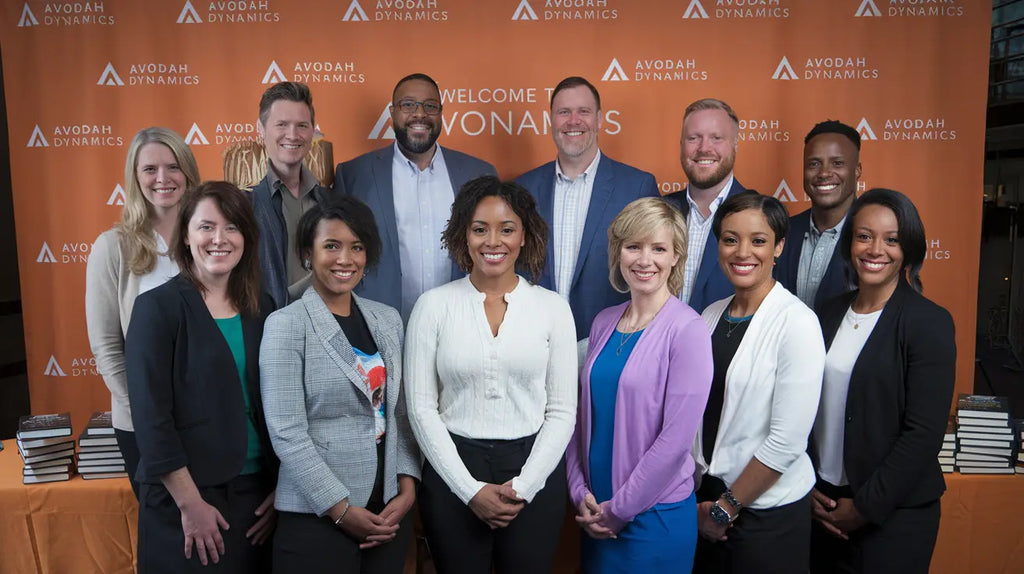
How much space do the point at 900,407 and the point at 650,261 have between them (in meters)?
1.02

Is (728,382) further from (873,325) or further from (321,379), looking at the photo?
(321,379)

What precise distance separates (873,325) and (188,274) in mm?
2381

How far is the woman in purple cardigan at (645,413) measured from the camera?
2053mm

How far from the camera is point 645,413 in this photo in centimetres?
208

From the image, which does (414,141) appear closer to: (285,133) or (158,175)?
(285,133)

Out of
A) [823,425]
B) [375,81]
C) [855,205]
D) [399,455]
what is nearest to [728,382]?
[823,425]

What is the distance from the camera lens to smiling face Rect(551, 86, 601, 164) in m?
3.23

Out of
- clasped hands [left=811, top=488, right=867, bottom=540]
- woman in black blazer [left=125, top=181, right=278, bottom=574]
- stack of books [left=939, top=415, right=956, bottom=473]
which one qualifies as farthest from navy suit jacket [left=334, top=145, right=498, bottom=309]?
stack of books [left=939, top=415, right=956, bottom=473]

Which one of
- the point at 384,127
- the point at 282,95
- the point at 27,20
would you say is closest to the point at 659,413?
the point at 282,95

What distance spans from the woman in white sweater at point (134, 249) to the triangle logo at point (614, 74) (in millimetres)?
2508

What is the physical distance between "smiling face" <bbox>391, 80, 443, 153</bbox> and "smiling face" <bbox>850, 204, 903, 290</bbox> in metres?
1.99

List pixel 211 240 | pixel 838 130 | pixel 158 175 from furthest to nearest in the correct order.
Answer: pixel 838 130
pixel 158 175
pixel 211 240

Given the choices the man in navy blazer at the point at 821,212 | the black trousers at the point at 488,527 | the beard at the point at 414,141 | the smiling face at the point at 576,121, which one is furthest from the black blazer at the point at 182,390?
the man in navy blazer at the point at 821,212

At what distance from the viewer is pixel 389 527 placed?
2133mm
